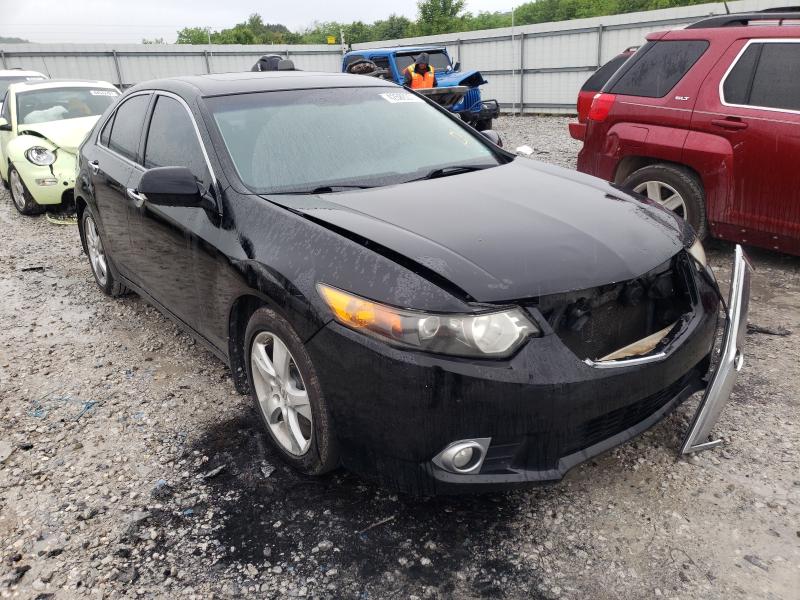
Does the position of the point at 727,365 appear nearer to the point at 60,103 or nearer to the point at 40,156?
the point at 40,156

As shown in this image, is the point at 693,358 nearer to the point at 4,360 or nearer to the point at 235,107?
the point at 235,107

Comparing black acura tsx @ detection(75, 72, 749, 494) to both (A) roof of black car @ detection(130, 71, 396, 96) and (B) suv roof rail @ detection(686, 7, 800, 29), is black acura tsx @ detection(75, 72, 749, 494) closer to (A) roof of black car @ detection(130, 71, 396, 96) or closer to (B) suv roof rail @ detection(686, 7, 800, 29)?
(A) roof of black car @ detection(130, 71, 396, 96)

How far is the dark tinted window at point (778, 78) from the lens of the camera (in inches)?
171

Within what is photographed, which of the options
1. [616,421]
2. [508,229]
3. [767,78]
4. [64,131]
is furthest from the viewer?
[64,131]

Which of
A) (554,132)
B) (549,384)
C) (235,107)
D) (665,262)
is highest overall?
(235,107)

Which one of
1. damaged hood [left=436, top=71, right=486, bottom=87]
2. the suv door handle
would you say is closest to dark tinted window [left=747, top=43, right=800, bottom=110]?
the suv door handle

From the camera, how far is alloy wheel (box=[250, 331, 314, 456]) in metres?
2.50

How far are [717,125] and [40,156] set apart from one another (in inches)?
281

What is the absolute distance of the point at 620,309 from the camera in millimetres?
2244

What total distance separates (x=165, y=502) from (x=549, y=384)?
64.3 inches

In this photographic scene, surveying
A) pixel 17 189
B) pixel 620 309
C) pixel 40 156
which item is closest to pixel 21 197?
pixel 17 189

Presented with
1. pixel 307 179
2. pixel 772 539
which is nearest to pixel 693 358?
pixel 772 539

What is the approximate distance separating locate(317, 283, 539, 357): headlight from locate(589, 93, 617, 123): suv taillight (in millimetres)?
3879

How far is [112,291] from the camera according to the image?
4828mm
